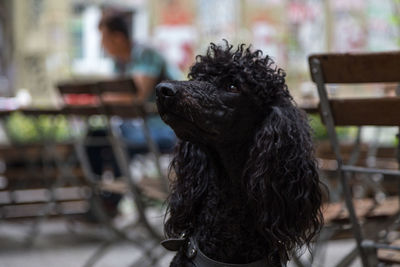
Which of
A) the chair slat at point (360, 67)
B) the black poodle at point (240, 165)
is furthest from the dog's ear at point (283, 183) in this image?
the chair slat at point (360, 67)

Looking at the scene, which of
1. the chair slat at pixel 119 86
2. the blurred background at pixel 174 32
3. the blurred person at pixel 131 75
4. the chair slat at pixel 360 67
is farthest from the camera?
the blurred background at pixel 174 32

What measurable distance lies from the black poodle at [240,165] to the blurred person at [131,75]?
2653 millimetres

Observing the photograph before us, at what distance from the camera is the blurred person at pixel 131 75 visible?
4.91 meters

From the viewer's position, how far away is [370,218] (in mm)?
3365

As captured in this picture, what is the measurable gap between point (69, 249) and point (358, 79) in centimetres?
375

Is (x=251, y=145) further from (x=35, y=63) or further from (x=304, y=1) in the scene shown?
(x=304, y=1)

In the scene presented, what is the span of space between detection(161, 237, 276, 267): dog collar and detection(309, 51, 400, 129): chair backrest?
71 centimetres

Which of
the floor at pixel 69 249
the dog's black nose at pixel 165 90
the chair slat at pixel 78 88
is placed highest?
the dog's black nose at pixel 165 90

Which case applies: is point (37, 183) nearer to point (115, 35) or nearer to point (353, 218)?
point (115, 35)

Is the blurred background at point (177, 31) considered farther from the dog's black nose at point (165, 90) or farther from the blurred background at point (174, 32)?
the dog's black nose at point (165, 90)

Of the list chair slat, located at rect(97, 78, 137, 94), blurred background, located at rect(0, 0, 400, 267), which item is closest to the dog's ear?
chair slat, located at rect(97, 78, 137, 94)

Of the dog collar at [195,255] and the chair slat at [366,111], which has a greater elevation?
the chair slat at [366,111]

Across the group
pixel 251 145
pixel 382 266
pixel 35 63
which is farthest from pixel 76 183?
pixel 35 63

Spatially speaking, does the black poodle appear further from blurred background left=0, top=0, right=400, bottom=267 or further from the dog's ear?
blurred background left=0, top=0, right=400, bottom=267
